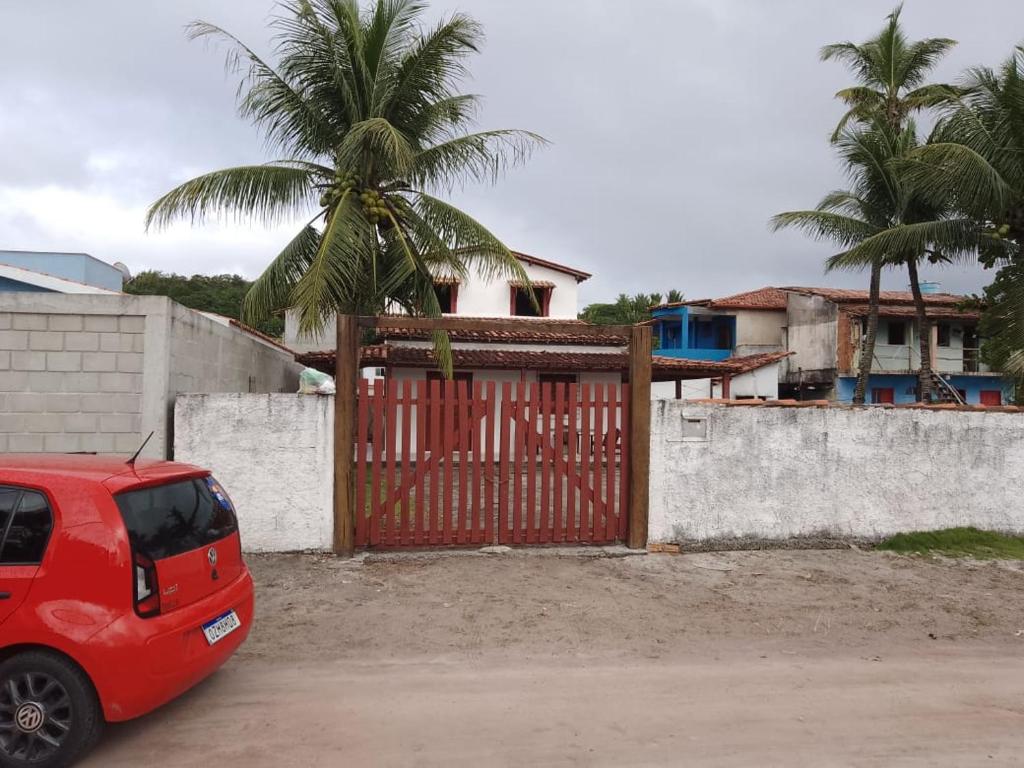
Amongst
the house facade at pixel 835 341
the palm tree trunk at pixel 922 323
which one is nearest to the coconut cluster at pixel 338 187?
the palm tree trunk at pixel 922 323

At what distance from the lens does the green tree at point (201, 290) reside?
3750 centimetres

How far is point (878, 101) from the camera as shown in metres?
21.6

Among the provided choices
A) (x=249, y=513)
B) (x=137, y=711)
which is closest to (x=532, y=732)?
(x=137, y=711)

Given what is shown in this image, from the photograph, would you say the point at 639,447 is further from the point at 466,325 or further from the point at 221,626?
the point at 221,626

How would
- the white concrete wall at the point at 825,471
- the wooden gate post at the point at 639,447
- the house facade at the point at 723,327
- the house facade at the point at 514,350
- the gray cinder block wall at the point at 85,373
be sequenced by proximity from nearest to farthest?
the gray cinder block wall at the point at 85,373 < the wooden gate post at the point at 639,447 < the white concrete wall at the point at 825,471 < the house facade at the point at 514,350 < the house facade at the point at 723,327

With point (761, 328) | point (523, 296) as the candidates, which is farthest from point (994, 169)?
point (761, 328)

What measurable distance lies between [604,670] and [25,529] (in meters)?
3.35

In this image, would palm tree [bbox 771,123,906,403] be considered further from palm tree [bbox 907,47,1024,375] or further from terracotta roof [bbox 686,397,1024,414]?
terracotta roof [bbox 686,397,1024,414]

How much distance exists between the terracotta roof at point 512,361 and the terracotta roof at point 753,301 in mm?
11961

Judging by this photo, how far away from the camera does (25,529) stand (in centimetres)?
330

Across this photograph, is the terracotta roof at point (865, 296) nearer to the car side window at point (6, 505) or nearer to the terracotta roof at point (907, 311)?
the terracotta roof at point (907, 311)

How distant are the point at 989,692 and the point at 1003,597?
2.67 meters

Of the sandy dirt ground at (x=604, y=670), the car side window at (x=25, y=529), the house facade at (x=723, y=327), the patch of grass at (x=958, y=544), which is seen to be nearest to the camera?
the car side window at (x=25, y=529)

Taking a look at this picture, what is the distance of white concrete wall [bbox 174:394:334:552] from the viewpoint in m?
6.91
